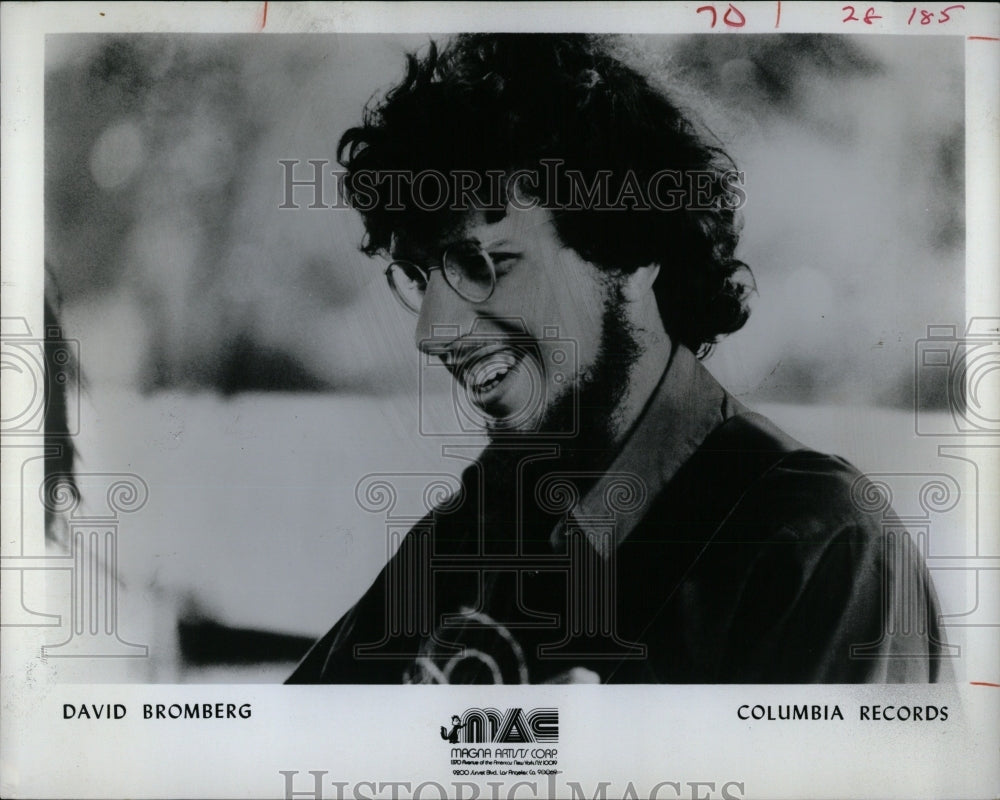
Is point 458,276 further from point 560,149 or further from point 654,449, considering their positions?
point 654,449

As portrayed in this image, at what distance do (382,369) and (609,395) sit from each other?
0.68 meters

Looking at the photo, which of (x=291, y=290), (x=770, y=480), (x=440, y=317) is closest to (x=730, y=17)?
(x=440, y=317)

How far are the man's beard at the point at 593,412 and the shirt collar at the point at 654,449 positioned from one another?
2.7 inches

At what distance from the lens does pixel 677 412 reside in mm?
2170

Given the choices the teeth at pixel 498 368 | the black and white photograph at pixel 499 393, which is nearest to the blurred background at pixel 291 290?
the black and white photograph at pixel 499 393

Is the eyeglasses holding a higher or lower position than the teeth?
higher

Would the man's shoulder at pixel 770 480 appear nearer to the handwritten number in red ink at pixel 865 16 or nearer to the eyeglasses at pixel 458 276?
the eyeglasses at pixel 458 276

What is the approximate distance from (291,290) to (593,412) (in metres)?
0.97

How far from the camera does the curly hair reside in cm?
214

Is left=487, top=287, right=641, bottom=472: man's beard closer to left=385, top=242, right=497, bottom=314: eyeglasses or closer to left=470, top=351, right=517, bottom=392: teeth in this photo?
left=470, top=351, right=517, bottom=392: teeth

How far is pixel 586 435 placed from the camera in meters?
2.15

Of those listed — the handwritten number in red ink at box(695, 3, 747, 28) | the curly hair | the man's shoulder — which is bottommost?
the man's shoulder

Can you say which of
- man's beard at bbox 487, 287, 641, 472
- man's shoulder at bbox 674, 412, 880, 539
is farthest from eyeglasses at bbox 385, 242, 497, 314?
man's shoulder at bbox 674, 412, 880, 539

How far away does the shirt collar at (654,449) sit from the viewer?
2.13 meters
